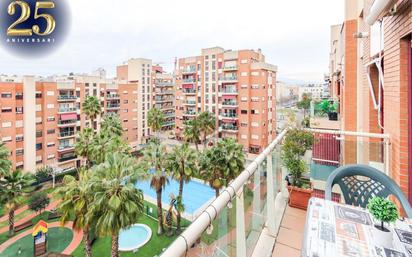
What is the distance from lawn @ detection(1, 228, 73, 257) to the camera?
15.0 metres

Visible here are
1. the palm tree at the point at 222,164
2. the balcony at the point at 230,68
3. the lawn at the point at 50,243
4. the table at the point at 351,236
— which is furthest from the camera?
the balcony at the point at 230,68

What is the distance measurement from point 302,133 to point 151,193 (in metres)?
20.1

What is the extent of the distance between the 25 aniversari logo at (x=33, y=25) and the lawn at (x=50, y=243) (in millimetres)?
12524

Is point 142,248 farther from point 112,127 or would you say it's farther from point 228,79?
point 228,79

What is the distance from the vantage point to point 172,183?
2555cm

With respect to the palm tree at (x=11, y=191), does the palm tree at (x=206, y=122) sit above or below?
above

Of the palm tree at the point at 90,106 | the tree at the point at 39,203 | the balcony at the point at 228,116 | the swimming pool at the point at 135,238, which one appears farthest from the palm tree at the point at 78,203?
the balcony at the point at 228,116

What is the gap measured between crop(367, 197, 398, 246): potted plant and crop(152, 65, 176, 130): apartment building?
4645cm

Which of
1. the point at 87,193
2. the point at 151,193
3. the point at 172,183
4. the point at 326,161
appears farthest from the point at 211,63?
the point at 326,161

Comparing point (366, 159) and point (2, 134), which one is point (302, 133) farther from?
point (2, 134)

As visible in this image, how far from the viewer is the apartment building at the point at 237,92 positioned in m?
33.5

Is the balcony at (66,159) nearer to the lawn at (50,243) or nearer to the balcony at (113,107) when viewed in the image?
the balcony at (113,107)

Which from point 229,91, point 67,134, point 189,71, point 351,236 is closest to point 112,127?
point 67,134

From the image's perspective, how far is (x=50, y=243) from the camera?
623 inches
